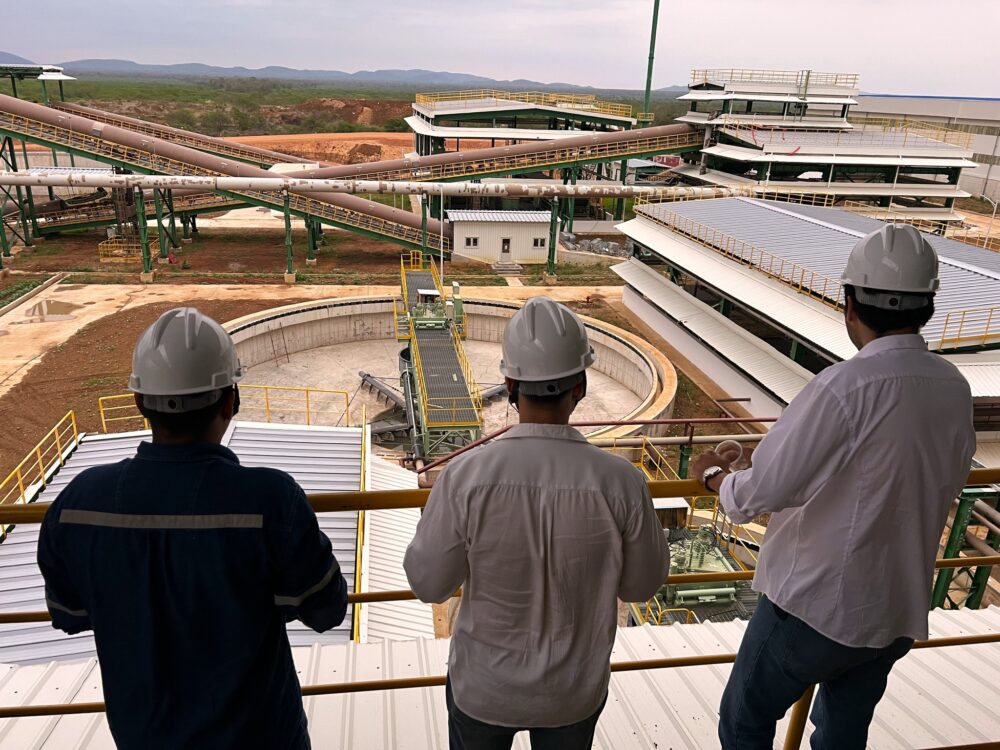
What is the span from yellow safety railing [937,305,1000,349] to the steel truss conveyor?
9.50 metres

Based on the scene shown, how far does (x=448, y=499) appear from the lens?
193cm

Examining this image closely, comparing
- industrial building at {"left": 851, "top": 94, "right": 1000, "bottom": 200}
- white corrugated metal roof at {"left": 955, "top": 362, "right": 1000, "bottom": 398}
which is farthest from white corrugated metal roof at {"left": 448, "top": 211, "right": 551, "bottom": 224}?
industrial building at {"left": 851, "top": 94, "right": 1000, "bottom": 200}

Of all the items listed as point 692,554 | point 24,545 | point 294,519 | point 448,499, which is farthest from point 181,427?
point 692,554

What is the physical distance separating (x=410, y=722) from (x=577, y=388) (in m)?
2.32

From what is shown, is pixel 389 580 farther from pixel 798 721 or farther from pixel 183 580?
pixel 183 580

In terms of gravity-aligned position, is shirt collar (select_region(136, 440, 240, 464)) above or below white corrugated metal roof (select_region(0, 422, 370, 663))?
above

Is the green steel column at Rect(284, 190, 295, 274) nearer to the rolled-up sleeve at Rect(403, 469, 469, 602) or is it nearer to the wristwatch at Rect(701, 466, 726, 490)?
the wristwatch at Rect(701, 466, 726, 490)

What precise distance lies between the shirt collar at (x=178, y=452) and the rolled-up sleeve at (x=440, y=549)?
0.56 m

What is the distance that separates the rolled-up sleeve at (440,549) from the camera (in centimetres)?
194

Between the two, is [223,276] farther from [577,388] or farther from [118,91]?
[118,91]

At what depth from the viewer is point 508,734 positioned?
2.16 meters

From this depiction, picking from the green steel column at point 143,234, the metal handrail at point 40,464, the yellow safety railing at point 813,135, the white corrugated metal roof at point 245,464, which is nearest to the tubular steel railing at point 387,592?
the white corrugated metal roof at point 245,464

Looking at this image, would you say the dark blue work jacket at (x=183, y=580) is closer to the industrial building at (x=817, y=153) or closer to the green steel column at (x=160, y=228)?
the green steel column at (x=160, y=228)

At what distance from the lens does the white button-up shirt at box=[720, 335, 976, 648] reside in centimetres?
212
